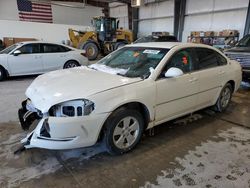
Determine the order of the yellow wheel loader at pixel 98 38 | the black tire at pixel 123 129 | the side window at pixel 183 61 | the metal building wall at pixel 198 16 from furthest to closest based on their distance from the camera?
1. the yellow wheel loader at pixel 98 38
2. the metal building wall at pixel 198 16
3. the side window at pixel 183 61
4. the black tire at pixel 123 129

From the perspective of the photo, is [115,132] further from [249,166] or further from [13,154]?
[249,166]

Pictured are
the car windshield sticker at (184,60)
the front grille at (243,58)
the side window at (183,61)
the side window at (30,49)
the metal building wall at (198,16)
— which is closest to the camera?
the side window at (183,61)

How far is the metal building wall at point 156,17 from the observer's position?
1592cm

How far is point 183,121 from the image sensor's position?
3.70 m

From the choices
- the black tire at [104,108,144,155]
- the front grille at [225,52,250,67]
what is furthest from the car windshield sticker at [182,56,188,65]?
the front grille at [225,52,250,67]

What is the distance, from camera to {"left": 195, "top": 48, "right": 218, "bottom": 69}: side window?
338 centimetres

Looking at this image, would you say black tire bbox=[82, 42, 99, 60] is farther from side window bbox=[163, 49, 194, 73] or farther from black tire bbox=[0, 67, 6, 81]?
side window bbox=[163, 49, 194, 73]

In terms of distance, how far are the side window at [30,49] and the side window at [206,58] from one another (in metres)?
5.58

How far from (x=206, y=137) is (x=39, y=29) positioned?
15589 millimetres

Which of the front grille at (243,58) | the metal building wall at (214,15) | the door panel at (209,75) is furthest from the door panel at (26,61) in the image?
the metal building wall at (214,15)

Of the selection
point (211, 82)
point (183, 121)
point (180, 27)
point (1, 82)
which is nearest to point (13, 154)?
point (183, 121)

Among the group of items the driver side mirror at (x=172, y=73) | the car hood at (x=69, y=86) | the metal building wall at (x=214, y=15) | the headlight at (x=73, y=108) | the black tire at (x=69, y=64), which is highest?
the metal building wall at (x=214, y=15)

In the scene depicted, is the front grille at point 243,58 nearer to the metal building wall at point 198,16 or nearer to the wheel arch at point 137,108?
the wheel arch at point 137,108

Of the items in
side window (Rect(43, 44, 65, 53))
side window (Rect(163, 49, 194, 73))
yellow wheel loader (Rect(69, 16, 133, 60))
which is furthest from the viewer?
yellow wheel loader (Rect(69, 16, 133, 60))
